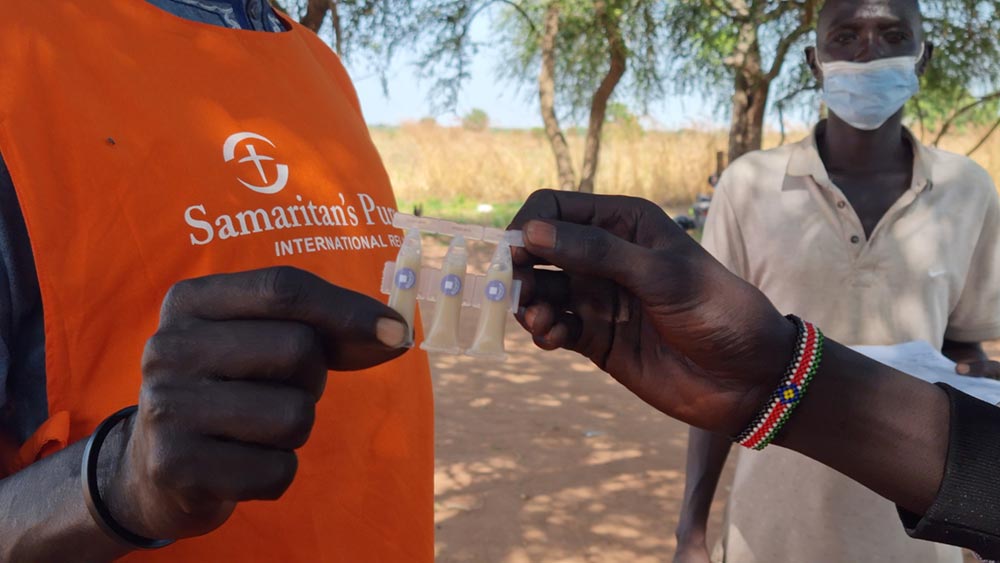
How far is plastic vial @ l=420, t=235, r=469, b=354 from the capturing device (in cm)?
139

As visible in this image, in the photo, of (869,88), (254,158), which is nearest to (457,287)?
(254,158)

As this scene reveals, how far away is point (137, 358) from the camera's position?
Result: 1.18m

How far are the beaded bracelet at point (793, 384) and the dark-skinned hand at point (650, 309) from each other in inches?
0.5

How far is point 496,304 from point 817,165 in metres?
1.48

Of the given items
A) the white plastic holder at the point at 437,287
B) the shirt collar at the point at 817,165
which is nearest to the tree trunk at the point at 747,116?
the shirt collar at the point at 817,165

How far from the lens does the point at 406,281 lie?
133cm

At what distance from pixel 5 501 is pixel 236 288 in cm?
41

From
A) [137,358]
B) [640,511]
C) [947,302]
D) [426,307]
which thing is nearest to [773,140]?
[426,307]

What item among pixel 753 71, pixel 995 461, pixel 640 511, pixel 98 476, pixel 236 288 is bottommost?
pixel 640 511

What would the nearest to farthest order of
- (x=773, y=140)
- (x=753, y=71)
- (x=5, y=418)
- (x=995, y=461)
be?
(x=5, y=418) → (x=995, y=461) → (x=753, y=71) → (x=773, y=140)

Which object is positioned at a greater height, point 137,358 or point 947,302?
point 137,358

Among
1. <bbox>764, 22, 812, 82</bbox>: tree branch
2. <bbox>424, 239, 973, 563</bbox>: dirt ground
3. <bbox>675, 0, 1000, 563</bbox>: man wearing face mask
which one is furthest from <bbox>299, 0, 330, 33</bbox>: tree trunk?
<bbox>675, 0, 1000, 563</bbox>: man wearing face mask

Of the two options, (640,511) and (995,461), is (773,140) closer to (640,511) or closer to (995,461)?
(640,511)

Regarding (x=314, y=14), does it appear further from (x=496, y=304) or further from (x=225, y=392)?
(x=225, y=392)
